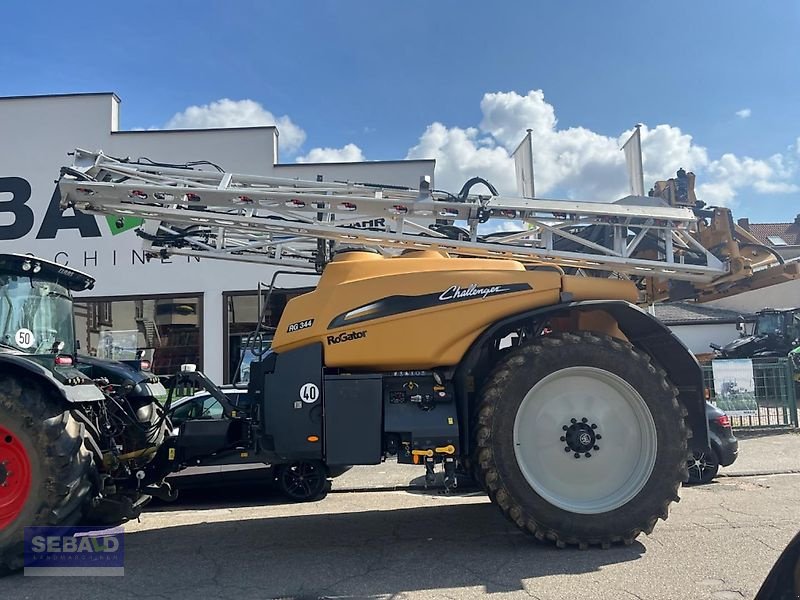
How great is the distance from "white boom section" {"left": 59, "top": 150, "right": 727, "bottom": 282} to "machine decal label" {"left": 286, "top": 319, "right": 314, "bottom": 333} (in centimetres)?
80

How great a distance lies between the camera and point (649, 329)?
204 inches

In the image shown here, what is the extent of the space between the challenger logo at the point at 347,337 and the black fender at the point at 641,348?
2.69ft

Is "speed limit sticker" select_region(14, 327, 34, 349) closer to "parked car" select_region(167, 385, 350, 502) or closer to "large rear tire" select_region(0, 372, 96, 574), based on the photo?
"large rear tire" select_region(0, 372, 96, 574)

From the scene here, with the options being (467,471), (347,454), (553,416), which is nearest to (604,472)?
(553,416)

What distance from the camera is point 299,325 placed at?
5.14 meters

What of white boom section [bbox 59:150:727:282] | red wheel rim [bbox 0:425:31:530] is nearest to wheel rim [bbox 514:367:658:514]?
white boom section [bbox 59:150:727:282]

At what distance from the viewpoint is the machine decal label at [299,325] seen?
5090 mm

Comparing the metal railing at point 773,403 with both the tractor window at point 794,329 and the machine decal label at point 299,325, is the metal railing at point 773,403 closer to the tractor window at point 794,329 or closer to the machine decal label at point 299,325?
the tractor window at point 794,329

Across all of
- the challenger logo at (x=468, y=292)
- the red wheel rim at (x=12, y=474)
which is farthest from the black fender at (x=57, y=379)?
the challenger logo at (x=468, y=292)

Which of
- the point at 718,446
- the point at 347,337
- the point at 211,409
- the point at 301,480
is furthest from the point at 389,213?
the point at 718,446

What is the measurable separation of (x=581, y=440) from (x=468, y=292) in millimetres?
1471

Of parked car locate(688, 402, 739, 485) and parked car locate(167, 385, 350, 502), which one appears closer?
parked car locate(167, 385, 350, 502)

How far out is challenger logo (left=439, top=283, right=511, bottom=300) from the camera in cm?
496

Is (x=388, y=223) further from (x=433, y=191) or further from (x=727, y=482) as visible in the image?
(x=727, y=482)
